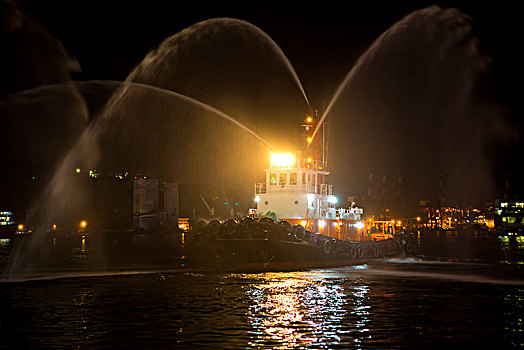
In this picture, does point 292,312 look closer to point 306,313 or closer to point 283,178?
point 306,313

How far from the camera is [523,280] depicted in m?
38.8

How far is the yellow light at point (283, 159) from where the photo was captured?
48.4 m

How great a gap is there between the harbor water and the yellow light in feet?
40.4

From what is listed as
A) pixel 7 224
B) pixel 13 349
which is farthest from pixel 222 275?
pixel 7 224

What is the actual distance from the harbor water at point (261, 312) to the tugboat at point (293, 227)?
456 cm

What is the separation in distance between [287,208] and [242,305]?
23.5 meters

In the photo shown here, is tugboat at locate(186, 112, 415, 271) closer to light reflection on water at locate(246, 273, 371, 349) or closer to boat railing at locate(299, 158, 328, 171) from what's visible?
boat railing at locate(299, 158, 328, 171)

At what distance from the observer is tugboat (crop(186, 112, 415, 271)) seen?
140 ft

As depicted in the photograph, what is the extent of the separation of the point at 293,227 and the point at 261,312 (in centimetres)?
1900

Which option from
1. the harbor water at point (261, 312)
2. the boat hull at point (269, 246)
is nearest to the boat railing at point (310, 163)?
the boat hull at point (269, 246)

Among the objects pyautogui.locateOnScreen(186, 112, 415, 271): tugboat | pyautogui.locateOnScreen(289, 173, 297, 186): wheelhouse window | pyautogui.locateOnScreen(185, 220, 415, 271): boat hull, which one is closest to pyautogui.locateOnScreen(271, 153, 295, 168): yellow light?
pyautogui.locateOnScreen(186, 112, 415, 271): tugboat

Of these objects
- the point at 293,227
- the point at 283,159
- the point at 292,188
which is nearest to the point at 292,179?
the point at 292,188

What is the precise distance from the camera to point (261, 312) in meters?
23.2

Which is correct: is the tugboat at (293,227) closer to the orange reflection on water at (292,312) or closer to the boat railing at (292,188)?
the boat railing at (292,188)
